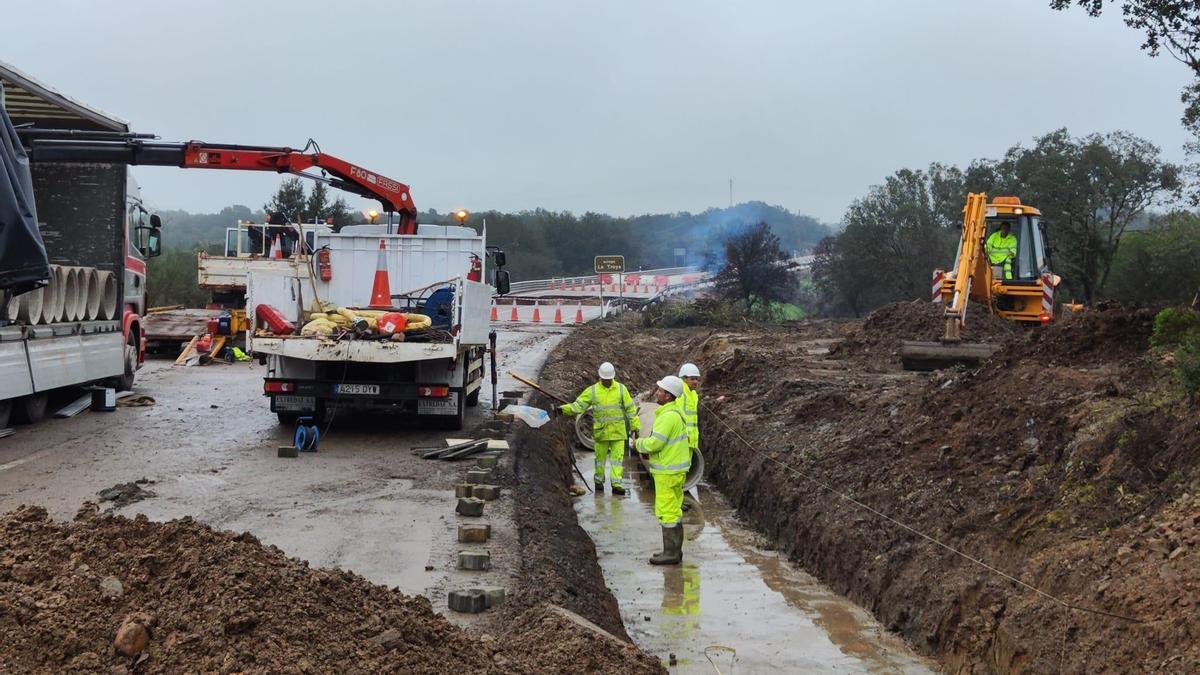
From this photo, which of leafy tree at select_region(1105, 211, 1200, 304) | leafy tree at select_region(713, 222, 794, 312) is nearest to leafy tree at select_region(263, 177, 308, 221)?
leafy tree at select_region(713, 222, 794, 312)

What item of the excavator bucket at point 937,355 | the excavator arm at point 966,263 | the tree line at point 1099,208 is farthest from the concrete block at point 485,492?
the tree line at point 1099,208

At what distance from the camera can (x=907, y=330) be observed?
2005 centimetres

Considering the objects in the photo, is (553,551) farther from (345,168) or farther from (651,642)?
(345,168)

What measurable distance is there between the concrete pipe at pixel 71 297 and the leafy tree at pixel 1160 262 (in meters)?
25.3

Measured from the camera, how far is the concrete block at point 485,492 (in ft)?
30.6

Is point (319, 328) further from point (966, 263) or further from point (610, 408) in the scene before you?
point (966, 263)

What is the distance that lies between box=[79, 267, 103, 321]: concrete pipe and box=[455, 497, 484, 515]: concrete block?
25.7 ft

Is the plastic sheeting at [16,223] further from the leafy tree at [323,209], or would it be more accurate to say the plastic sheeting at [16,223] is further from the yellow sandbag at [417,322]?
the leafy tree at [323,209]

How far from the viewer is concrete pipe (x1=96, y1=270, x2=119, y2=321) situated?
47.6 feet

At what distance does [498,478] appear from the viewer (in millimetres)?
10547

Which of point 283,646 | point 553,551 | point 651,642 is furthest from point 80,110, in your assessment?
point 283,646

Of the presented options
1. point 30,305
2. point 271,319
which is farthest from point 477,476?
point 30,305

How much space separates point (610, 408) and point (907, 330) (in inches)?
390

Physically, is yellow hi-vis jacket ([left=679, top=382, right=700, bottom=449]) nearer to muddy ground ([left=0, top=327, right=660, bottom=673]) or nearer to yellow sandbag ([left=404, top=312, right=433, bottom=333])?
muddy ground ([left=0, top=327, right=660, bottom=673])
